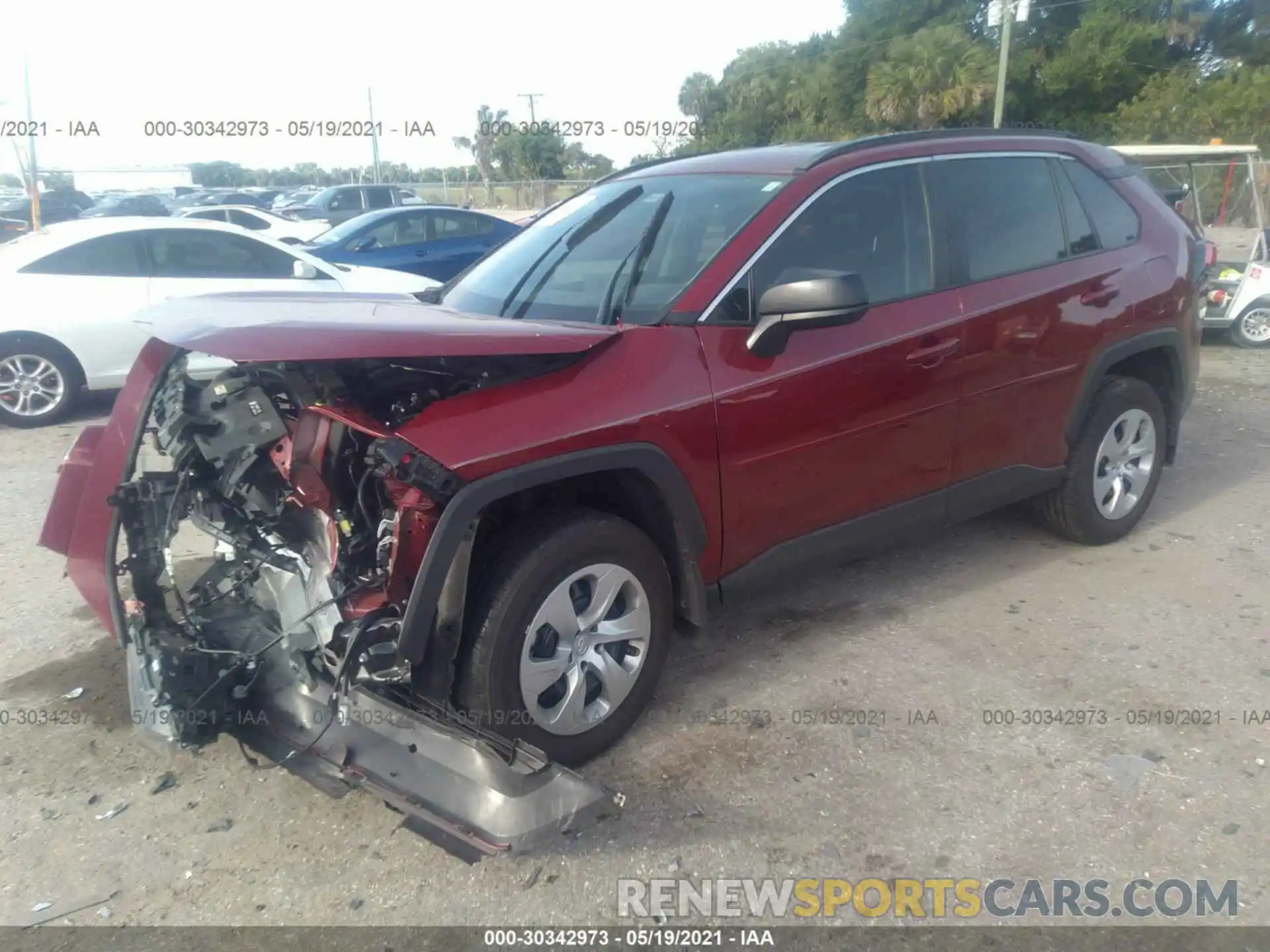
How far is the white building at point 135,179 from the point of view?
44.5m

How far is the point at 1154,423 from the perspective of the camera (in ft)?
16.4

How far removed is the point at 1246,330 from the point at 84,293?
11.0 metres

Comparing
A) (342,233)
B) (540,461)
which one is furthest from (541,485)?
(342,233)

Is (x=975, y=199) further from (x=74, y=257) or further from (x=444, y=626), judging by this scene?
(x=74, y=257)

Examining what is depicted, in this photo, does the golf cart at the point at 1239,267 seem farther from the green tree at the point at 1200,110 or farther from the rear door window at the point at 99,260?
the green tree at the point at 1200,110

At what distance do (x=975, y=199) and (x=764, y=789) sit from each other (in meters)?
2.61

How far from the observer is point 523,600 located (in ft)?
9.69

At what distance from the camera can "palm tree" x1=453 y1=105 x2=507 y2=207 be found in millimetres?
40906

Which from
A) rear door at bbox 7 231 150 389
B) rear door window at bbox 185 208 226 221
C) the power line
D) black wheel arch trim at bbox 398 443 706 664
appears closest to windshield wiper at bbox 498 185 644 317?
black wheel arch trim at bbox 398 443 706 664

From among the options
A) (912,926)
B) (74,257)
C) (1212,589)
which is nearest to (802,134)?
(74,257)

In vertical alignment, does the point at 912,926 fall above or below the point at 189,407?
below

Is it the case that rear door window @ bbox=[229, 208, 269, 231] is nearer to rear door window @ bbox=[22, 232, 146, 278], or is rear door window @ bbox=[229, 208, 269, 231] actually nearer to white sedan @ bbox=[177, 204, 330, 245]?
white sedan @ bbox=[177, 204, 330, 245]

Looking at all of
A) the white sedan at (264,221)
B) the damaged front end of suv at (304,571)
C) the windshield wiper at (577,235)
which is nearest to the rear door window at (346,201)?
the white sedan at (264,221)

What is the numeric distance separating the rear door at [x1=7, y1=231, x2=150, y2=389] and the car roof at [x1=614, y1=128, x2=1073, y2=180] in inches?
202
